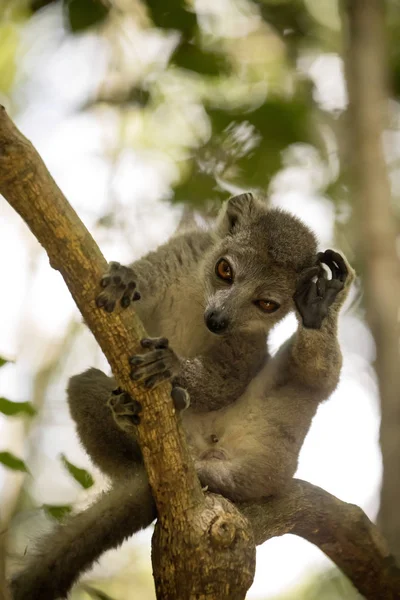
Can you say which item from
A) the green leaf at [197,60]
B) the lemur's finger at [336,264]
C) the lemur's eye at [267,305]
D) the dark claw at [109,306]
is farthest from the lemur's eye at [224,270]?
the dark claw at [109,306]

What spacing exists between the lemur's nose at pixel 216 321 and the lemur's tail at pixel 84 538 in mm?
970

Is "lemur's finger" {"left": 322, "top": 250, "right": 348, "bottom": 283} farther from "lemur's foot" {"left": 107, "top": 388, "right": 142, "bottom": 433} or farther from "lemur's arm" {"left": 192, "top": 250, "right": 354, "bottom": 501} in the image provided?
"lemur's foot" {"left": 107, "top": 388, "right": 142, "bottom": 433}

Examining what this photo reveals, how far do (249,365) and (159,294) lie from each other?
0.74m

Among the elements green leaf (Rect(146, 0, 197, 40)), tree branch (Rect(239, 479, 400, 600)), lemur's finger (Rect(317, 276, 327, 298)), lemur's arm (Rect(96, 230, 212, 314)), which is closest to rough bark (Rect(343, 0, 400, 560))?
Answer: tree branch (Rect(239, 479, 400, 600))

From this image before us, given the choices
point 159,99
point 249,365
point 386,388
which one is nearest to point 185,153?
point 159,99

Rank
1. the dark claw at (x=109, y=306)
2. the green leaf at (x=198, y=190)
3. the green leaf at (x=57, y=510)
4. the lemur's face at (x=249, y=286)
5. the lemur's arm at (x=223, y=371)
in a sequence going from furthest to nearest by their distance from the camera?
the green leaf at (x=198, y=190) → the lemur's face at (x=249, y=286) → the lemur's arm at (x=223, y=371) → the green leaf at (x=57, y=510) → the dark claw at (x=109, y=306)

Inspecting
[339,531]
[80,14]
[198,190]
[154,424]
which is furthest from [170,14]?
[339,531]

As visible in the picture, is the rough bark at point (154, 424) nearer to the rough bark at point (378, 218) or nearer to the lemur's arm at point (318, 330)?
the rough bark at point (378, 218)

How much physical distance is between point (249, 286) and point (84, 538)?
5.96ft

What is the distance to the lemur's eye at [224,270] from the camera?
4.58m

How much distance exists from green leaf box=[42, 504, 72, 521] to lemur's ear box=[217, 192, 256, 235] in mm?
2111

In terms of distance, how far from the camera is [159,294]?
15.2 ft

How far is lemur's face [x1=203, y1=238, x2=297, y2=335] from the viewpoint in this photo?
4.50m

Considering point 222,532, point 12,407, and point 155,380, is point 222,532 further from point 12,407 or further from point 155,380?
point 12,407
